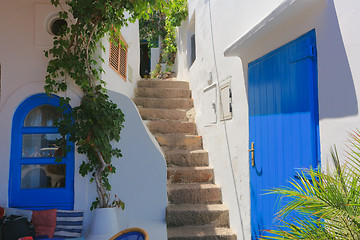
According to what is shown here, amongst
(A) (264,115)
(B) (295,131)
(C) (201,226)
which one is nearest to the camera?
(B) (295,131)

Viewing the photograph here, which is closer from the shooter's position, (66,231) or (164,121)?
(66,231)

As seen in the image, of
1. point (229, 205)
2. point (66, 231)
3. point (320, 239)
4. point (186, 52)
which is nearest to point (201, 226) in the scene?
point (229, 205)

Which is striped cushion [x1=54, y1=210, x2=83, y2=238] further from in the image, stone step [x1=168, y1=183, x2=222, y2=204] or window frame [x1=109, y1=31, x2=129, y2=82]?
window frame [x1=109, y1=31, x2=129, y2=82]

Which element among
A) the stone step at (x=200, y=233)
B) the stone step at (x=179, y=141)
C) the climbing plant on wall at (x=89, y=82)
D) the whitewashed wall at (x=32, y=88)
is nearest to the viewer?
the climbing plant on wall at (x=89, y=82)

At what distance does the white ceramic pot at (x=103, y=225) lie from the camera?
3507 mm

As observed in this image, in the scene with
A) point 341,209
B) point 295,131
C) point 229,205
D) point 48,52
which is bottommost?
point 229,205

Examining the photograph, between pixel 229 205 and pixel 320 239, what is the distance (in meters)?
2.94

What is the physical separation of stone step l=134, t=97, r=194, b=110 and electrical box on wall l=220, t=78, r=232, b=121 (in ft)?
6.83

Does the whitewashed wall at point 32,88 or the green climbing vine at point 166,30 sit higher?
the green climbing vine at point 166,30

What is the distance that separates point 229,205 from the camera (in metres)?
4.29

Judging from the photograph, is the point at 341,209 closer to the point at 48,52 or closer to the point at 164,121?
the point at 48,52

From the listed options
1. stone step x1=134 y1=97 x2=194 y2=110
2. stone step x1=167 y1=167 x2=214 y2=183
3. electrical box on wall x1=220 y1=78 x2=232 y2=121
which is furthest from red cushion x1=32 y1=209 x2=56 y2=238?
stone step x1=134 y1=97 x2=194 y2=110

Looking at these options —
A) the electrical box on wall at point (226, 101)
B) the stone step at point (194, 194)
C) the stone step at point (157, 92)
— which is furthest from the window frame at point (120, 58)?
the stone step at point (194, 194)

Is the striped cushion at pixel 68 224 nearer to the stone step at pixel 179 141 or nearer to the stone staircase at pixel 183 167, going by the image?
the stone staircase at pixel 183 167
